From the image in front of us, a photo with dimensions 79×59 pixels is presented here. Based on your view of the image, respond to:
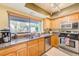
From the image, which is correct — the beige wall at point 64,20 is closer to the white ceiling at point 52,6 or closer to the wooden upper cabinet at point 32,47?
the white ceiling at point 52,6

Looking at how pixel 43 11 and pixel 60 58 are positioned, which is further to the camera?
pixel 43 11

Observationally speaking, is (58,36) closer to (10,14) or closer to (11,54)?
(11,54)

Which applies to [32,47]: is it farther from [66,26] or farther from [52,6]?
[52,6]

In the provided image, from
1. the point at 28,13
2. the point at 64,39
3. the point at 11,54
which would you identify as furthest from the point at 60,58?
the point at 28,13

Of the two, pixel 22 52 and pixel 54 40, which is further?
pixel 54 40

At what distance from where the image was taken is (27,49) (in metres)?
1.64

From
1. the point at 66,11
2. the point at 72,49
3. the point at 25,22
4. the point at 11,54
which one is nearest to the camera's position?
the point at 11,54

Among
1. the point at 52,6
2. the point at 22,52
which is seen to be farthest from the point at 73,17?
the point at 22,52

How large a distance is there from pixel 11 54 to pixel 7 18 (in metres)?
0.71

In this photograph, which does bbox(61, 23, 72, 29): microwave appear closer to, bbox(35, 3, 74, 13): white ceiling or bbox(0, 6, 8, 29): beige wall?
bbox(35, 3, 74, 13): white ceiling

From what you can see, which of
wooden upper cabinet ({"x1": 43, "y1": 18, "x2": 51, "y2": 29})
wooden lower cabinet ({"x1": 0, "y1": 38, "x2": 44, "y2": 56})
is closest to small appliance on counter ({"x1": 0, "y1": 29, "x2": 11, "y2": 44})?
wooden lower cabinet ({"x1": 0, "y1": 38, "x2": 44, "y2": 56})

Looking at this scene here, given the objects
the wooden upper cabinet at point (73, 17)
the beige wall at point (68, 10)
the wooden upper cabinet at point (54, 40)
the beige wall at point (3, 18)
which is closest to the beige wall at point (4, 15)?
the beige wall at point (3, 18)

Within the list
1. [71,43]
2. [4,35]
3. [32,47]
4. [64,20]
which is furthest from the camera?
[32,47]

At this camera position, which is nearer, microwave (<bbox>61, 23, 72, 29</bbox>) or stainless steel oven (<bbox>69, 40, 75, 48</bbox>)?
microwave (<bbox>61, 23, 72, 29</bbox>)
